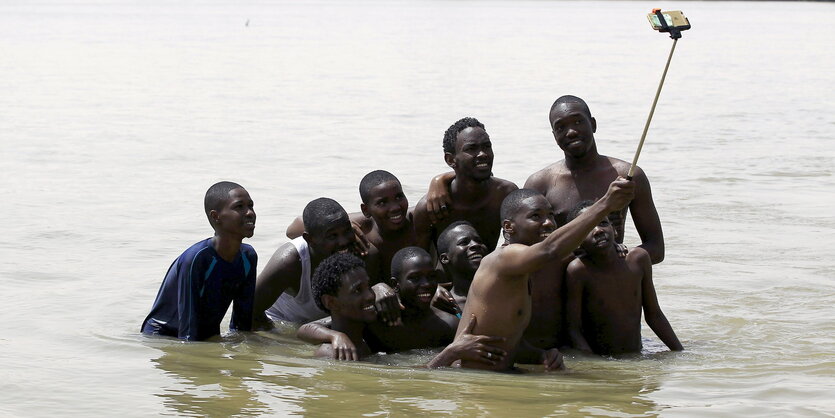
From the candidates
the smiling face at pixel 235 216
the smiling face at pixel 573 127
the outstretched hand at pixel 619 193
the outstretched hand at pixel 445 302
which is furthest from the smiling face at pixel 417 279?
the outstretched hand at pixel 619 193

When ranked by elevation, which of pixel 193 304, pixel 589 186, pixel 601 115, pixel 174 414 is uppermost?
pixel 601 115

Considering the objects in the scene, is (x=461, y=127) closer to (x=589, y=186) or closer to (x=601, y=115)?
(x=589, y=186)

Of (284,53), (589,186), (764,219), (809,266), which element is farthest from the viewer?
(284,53)

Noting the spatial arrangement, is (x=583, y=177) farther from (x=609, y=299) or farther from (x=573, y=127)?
(x=609, y=299)

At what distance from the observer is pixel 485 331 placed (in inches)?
250

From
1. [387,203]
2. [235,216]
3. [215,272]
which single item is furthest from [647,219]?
[215,272]

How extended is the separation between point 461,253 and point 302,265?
1025 millimetres

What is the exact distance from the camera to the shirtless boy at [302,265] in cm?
727

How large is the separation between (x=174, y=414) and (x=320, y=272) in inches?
49.4

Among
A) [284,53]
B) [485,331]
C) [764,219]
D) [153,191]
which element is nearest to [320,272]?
[485,331]

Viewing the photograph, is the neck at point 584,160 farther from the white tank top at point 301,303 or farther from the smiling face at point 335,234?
the white tank top at point 301,303

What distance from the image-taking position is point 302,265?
7.47m

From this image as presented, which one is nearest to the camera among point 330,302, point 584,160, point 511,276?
point 511,276

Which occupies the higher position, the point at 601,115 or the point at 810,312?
the point at 601,115
